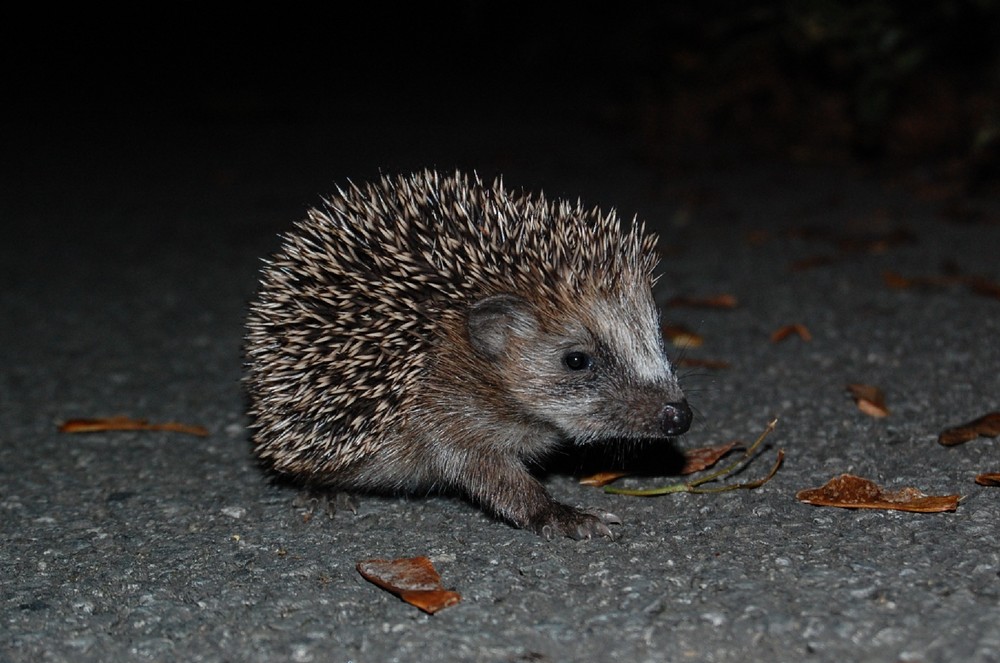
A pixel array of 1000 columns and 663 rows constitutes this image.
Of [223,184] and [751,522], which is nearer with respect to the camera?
[751,522]

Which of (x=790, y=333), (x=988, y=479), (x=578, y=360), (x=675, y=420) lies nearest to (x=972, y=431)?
(x=988, y=479)

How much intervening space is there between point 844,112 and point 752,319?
20.1 feet

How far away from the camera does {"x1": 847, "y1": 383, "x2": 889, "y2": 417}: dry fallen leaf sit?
16.3 ft

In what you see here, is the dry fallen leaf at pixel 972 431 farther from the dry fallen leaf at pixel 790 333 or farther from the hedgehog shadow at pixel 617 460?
the dry fallen leaf at pixel 790 333

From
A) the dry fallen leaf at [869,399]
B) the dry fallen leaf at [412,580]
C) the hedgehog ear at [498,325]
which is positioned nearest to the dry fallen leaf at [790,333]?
the dry fallen leaf at [869,399]

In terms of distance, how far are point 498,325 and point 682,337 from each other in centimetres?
249

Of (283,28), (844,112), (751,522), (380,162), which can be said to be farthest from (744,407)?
(283,28)

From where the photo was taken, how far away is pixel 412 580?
3.60 m

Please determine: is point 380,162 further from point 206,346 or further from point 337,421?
point 337,421

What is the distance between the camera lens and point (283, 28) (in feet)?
89.8

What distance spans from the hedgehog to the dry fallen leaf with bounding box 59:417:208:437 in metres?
1.01

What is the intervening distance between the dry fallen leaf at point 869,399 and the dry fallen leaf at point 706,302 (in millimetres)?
1833

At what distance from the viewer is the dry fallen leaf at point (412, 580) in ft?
11.3

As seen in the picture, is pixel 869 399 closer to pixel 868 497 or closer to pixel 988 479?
pixel 988 479
